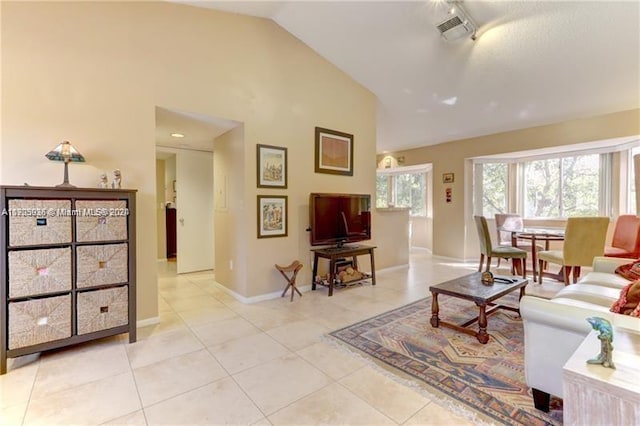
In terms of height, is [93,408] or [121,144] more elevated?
[121,144]

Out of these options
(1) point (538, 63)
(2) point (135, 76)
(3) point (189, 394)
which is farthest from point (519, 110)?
(3) point (189, 394)

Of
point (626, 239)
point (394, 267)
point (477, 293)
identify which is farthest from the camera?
point (394, 267)

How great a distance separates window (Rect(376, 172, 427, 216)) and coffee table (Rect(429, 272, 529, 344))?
16.6 feet

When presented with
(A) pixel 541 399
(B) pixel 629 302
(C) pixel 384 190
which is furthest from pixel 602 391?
(C) pixel 384 190

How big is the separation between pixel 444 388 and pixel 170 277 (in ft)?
14.7

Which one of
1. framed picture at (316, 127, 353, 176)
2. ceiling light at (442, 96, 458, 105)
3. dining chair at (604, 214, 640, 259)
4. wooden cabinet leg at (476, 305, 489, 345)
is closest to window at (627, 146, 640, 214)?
dining chair at (604, 214, 640, 259)

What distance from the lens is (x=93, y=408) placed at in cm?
174

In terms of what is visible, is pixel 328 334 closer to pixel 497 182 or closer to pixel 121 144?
pixel 121 144

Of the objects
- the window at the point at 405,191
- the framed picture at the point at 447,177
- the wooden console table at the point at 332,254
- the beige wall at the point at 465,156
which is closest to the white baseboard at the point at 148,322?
the wooden console table at the point at 332,254

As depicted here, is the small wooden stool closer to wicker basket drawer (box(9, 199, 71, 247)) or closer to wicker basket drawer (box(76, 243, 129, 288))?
wicker basket drawer (box(76, 243, 129, 288))

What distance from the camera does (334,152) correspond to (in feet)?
14.6

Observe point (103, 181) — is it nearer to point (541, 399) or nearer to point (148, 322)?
point (148, 322)

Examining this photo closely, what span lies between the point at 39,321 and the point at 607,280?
4.60 meters

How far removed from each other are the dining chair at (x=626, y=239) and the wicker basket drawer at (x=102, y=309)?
556 centimetres
